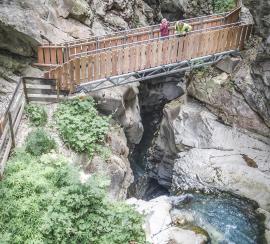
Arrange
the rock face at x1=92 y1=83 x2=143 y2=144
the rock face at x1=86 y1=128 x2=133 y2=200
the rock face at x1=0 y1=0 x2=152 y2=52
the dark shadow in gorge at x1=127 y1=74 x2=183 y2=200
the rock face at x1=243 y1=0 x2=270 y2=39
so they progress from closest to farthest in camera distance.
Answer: the rock face at x1=86 y1=128 x2=133 y2=200 < the rock face at x1=0 y1=0 x2=152 y2=52 < the rock face at x1=243 y1=0 x2=270 y2=39 < the rock face at x1=92 y1=83 x2=143 y2=144 < the dark shadow in gorge at x1=127 y1=74 x2=183 y2=200

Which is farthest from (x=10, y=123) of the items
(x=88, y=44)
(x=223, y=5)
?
(x=223, y=5)

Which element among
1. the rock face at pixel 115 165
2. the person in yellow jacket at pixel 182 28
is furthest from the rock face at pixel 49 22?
the person in yellow jacket at pixel 182 28

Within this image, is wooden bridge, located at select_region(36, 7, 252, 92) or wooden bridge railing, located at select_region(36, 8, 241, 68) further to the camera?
wooden bridge railing, located at select_region(36, 8, 241, 68)

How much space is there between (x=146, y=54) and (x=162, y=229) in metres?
7.12

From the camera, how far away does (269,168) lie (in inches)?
611

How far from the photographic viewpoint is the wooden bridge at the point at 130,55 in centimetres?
1421

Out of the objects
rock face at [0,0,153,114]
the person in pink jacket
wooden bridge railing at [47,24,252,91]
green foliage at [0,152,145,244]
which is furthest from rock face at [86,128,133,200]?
the person in pink jacket

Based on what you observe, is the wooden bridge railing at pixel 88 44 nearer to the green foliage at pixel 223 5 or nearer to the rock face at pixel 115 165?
the green foliage at pixel 223 5

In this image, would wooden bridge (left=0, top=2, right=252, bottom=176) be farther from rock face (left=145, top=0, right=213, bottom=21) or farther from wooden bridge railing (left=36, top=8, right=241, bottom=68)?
rock face (left=145, top=0, right=213, bottom=21)

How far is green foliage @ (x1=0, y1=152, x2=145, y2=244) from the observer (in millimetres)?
9711

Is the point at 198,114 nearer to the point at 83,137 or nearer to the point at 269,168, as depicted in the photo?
the point at 269,168

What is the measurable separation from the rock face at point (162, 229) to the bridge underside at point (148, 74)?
501 cm

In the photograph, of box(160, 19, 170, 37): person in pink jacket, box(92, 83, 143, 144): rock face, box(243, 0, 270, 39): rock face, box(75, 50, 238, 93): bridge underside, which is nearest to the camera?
box(75, 50, 238, 93): bridge underside

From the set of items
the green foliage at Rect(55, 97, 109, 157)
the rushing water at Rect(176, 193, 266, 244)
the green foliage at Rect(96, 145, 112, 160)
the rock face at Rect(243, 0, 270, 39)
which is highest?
the rock face at Rect(243, 0, 270, 39)
